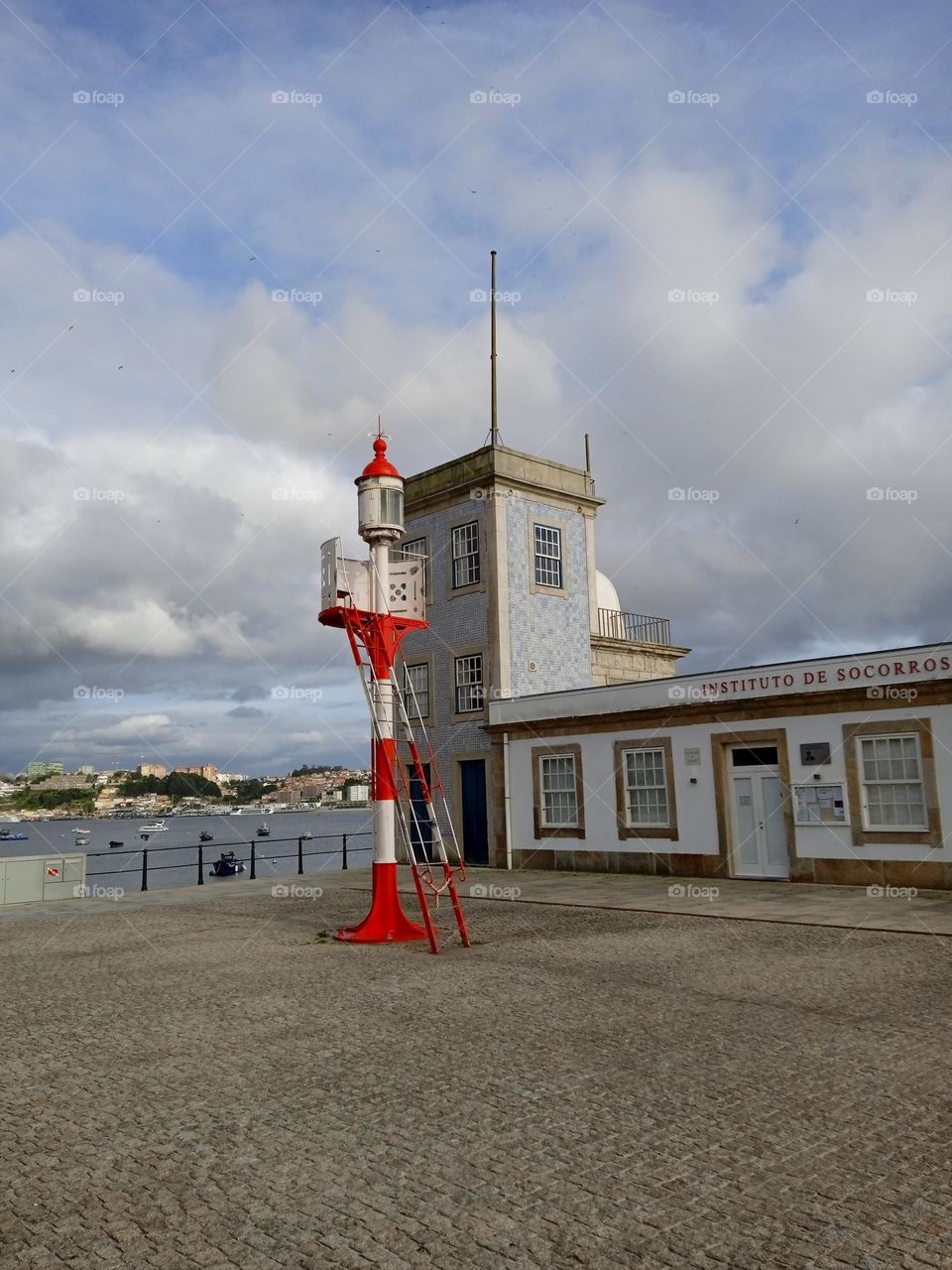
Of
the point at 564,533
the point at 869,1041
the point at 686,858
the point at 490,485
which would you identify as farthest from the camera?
the point at 564,533

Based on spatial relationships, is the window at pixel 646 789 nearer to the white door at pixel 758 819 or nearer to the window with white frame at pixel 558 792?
the white door at pixel 758 819

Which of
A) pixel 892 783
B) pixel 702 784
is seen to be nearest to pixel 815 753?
pixel 892 783

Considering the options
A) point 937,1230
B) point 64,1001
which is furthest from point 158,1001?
point 937,1230

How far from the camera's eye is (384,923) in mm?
12344

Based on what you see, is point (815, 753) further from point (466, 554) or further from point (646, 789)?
point (466, 554)

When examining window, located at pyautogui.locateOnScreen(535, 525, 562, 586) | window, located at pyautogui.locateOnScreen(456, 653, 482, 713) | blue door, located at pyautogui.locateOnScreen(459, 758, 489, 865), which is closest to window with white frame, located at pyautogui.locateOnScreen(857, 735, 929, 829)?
blue door, located at pyautogui.locateOnScreen(459, 758, 489, 865)

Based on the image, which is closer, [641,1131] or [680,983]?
[641,1131]

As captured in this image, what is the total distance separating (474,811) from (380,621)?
501 inches

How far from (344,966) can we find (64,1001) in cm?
284

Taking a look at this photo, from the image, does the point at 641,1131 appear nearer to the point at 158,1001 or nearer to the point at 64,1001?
the point at 158,1001

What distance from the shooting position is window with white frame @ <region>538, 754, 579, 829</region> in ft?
72.5

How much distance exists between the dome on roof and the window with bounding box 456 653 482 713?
663cm

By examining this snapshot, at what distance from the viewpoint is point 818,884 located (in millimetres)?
17359

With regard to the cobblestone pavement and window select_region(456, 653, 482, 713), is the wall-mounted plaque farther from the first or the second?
window select_region(456, 653, 482, 713)
